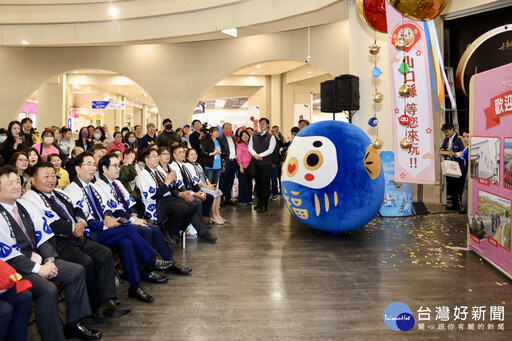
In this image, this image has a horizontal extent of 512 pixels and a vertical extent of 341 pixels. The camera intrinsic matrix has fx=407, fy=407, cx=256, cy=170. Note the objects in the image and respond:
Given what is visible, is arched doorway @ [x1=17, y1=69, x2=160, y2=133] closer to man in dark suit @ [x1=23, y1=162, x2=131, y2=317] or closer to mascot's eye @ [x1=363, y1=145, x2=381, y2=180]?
mascot's eye @ [x1=363, y1=145, x2=381, y2=180]

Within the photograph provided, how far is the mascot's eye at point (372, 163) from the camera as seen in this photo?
461 centimetres

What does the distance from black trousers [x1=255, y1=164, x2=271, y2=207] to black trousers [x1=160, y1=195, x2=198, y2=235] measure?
2.47 m

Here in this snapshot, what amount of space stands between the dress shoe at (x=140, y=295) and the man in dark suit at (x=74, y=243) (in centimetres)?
19

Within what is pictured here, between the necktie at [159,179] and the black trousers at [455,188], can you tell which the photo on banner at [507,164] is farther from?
the black trousers at [455,188]

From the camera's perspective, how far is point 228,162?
735cm

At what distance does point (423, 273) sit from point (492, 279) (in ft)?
1.86

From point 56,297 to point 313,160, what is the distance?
10.4 feet

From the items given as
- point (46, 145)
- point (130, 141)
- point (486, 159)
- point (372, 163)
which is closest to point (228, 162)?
point (130, 141)

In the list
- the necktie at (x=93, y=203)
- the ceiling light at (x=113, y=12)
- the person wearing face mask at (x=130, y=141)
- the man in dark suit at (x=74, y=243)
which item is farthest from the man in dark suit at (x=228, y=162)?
the ceiling light at (x=113, y=12)

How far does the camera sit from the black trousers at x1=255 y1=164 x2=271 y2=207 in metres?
6.77

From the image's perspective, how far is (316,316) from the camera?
9.15ft

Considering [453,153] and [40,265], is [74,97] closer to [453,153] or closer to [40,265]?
[453,153]

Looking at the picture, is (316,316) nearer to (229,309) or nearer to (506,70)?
(229,309)

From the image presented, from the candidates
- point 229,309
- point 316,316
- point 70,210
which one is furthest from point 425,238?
A: point 70,210
